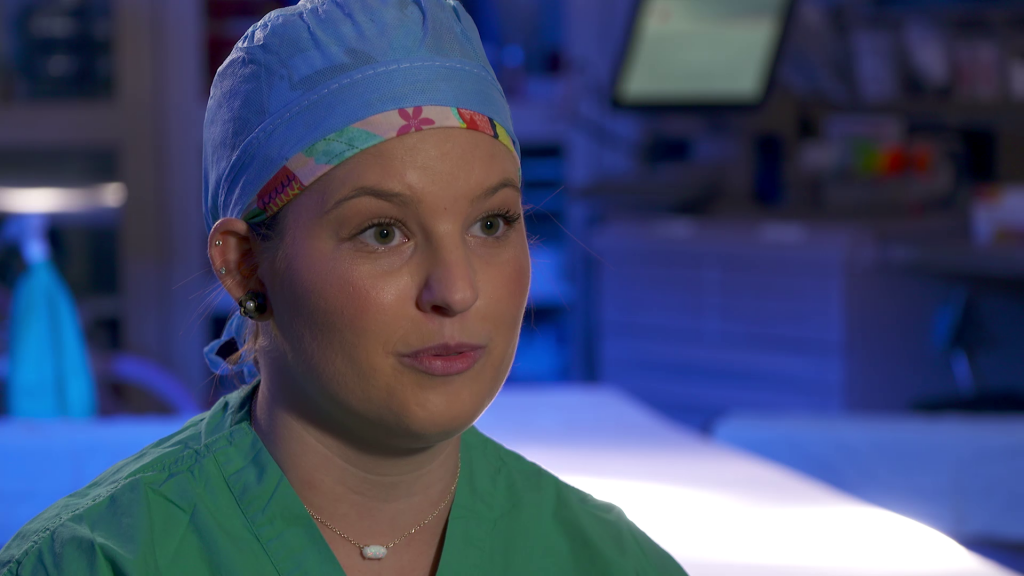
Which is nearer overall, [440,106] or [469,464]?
[440,106]

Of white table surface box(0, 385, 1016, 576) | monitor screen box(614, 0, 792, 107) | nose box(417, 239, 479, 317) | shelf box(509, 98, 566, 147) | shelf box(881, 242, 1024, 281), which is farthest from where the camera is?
shelf box(509, 98, 566, 147)

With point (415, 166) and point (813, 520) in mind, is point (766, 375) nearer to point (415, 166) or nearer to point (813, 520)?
point (813, 520)

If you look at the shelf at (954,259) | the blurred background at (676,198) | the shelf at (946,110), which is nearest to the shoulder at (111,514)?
the blurred background at (676,198)

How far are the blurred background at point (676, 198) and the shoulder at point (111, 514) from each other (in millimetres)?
1364

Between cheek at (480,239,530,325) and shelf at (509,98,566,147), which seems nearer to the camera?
cheek at (480,239,530,325)

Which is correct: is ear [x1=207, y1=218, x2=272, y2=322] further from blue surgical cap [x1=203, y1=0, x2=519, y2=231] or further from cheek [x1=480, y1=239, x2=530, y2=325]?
cheek [x1=480, y1=239, x2=530, y2=325]

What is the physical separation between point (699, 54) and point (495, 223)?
277 cm

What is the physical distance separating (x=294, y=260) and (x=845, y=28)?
326 cm

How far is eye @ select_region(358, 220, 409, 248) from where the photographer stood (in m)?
0.76

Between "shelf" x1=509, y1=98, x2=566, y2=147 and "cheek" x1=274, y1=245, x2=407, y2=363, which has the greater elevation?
"cheek" x1=274, y1=245, x2=407, y2=363

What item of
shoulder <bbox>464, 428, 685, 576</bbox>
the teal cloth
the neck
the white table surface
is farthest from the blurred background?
the neck

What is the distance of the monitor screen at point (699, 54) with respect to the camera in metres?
3.37

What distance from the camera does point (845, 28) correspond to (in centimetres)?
367

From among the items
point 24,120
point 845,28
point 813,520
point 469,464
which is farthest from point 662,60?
point 469,464
